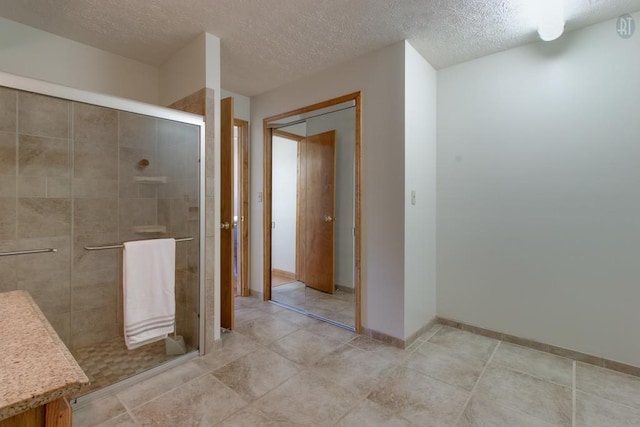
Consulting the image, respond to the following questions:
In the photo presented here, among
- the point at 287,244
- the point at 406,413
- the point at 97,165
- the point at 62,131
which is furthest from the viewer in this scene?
the point at 287,244

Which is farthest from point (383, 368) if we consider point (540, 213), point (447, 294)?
point (540, 213)

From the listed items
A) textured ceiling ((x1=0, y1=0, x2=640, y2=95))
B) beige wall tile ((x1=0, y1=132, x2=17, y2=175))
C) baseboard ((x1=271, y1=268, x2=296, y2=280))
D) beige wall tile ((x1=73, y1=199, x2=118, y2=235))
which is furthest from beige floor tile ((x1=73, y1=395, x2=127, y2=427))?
baseboard ((x1=271, y1=268, x2=296, y2=280))

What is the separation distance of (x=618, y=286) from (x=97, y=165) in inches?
151

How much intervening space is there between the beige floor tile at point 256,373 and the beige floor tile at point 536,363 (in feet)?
4.97

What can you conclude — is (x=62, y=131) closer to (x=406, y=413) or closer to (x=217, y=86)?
(x=217, y=86)

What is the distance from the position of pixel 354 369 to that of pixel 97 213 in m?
2.22

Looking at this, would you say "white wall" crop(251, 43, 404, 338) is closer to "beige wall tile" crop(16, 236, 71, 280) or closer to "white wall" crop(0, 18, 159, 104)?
"white wall" crop(0, 18, 159, 104)

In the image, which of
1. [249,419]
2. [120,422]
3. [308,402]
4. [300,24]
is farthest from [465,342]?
[300,24]

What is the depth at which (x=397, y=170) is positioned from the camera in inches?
94.4

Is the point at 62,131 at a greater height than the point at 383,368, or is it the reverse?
the point at 62,131

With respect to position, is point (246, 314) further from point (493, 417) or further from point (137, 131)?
point (493, 417)

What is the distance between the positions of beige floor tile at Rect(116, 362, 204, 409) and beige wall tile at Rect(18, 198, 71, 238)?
1.27 meters

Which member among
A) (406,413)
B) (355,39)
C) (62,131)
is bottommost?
(406,413)

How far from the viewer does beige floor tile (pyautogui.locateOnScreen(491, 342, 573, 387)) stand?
202 centimetres
